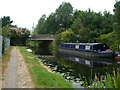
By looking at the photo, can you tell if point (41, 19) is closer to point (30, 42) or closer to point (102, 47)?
point (30, 42)

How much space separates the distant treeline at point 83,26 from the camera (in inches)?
1339

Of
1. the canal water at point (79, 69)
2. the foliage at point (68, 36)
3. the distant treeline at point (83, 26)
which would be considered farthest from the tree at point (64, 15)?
the canal water at point (79, 69)

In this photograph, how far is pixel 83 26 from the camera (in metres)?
43.4

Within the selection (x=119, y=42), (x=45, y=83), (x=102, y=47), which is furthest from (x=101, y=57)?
(x=45, y=83)

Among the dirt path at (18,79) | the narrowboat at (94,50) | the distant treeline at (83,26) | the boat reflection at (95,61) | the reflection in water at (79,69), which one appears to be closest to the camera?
the dirt path at (18,79)

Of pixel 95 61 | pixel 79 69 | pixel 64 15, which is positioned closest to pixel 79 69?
pixel 79 69

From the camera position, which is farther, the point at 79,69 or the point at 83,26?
the point at 83,26

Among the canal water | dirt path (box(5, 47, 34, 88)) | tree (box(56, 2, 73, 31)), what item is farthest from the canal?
tree (box(56, 2, 73, 31))

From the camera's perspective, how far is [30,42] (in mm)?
47438

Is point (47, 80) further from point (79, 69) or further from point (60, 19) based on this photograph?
point (60, 19)

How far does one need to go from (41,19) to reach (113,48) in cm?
4764

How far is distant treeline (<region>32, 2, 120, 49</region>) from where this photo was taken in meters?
34.0

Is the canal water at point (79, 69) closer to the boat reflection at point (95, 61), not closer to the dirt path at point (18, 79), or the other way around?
the boat reflection at point (95, 61)

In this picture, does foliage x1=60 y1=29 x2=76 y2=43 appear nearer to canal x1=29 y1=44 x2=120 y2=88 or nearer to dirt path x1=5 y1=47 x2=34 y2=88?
canal x1=29 y1=44 x2=120 y2=88
